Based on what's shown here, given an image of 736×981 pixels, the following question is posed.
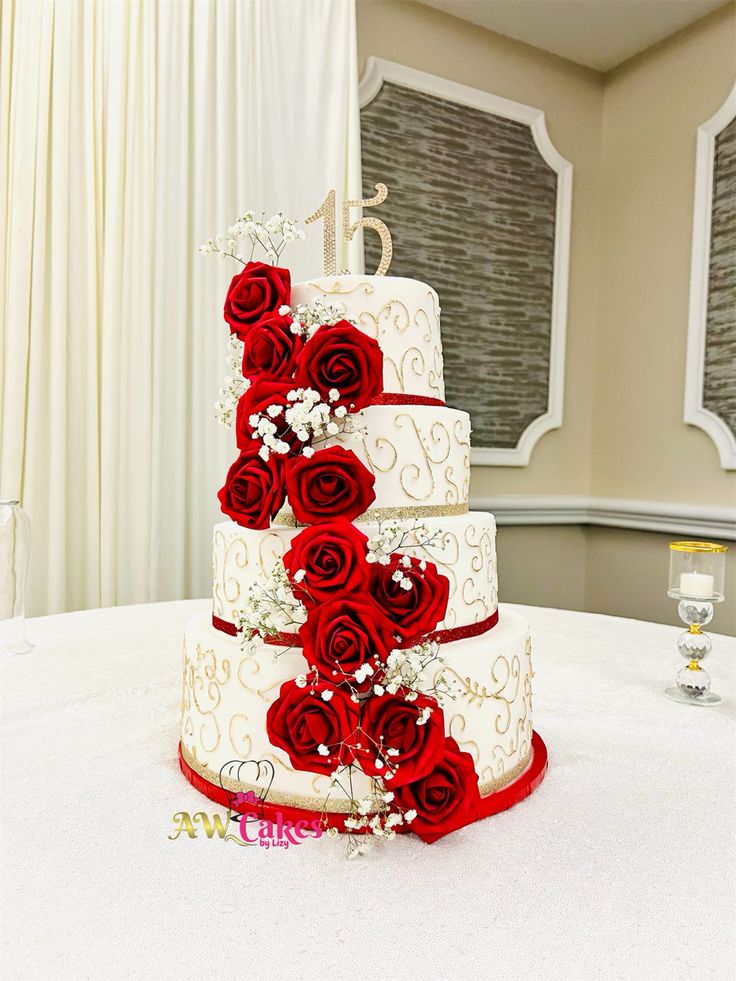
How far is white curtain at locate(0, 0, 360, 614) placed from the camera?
267 cm

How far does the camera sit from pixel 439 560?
112 centimetres

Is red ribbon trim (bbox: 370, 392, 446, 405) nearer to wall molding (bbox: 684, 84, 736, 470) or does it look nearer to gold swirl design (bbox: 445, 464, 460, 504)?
gold swirl design (bbox: 445, 464, 460, 504)

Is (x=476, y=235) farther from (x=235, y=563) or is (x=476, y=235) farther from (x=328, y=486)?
(x=328, y=486)

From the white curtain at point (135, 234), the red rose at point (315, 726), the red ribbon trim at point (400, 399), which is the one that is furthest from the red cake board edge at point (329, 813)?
the white curtain at point (135, 234)

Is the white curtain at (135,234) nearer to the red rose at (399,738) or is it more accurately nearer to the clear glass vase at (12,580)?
the clear glass vase at (12,580)

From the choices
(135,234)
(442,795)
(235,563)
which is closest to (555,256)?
(135,234)

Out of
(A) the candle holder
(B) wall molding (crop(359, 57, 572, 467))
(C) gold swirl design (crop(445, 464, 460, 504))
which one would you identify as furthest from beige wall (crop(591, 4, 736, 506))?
(C) gold swirl design (crop(445, 464, 460, 504))

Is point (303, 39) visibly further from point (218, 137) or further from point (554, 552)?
point (554, 552)

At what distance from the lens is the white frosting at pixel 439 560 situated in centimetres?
111

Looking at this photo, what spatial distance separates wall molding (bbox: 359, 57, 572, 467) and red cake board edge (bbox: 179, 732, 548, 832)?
2.81 meters

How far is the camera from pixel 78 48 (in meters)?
2.74

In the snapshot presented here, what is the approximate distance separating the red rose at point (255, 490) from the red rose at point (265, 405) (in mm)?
31

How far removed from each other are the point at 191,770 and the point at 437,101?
3520 mm

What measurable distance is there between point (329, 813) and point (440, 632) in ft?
1.00
